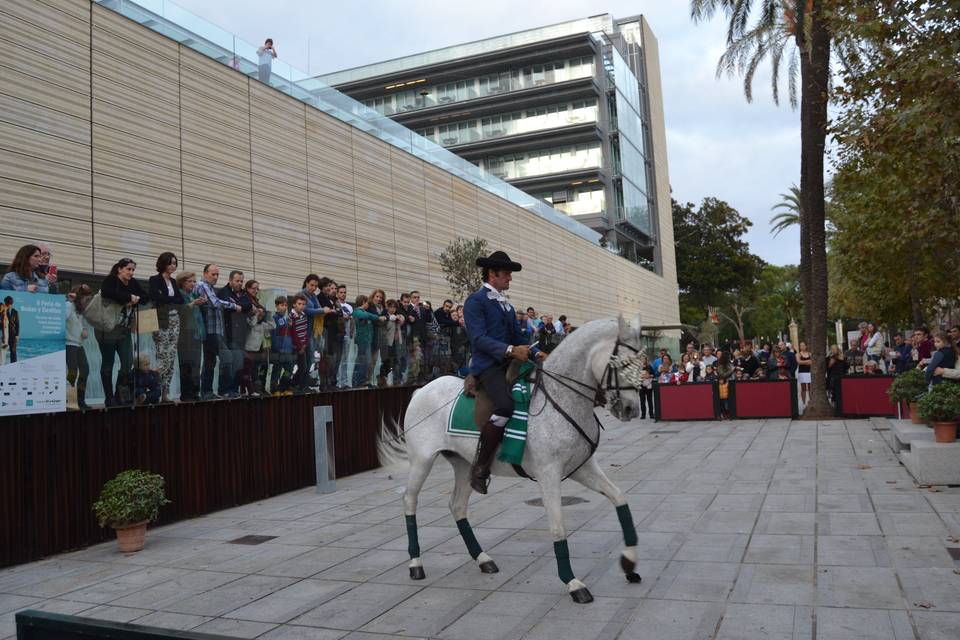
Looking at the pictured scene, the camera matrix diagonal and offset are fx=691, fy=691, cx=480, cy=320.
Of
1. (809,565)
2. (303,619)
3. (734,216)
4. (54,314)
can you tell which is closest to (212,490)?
(54,314)

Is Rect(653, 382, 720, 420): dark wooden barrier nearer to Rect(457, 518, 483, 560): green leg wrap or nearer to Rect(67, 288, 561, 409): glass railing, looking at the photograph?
Rect(67, 288, 561, 409): glass railing

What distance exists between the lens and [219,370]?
10.4 meters

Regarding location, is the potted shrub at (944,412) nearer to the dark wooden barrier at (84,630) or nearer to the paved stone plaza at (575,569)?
the paved stone plaza at (575,569)

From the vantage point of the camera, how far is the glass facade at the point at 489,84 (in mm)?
58219

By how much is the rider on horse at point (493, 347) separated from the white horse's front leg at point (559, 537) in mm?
541

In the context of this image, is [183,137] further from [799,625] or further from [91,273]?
[799,625]

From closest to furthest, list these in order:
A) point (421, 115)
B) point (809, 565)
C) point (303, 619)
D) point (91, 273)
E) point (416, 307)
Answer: point (303, 619) < point (809, 565) < point (91, 273) < point (416, 307) < point (421, 115)

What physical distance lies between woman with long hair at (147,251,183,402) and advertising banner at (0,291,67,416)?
140 centimetres

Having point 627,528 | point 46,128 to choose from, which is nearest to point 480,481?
point 627,528

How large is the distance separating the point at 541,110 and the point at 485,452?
57.0 m

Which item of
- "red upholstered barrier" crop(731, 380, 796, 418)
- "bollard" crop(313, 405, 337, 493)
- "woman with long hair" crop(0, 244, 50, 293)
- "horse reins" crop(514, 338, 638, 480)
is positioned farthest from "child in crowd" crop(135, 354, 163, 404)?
"red upholstered barrier" crop(731, 380, 796, 418)

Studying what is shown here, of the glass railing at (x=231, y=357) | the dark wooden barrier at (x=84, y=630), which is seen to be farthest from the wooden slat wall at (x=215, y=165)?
the dark wooden barrier at (x=84, y=630)

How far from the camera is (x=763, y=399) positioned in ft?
65.0

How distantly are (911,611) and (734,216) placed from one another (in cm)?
6783
